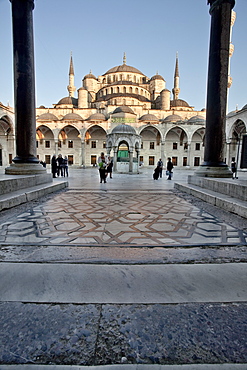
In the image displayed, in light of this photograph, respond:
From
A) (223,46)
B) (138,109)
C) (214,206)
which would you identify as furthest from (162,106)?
(214,206)

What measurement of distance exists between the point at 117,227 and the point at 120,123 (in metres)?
29.8

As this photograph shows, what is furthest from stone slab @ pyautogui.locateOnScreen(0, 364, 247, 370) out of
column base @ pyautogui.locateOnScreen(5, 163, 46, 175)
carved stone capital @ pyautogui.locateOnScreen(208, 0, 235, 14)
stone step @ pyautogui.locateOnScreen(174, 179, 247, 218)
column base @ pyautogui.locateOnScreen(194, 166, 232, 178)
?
carved stone capital @ pyautogui.locateOnScreen(208, 0, 235, 14)

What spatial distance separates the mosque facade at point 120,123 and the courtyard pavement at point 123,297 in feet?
76.7

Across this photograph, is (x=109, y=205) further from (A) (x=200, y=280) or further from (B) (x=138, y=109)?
(B) (x=138, y=109)

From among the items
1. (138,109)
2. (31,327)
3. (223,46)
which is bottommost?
(31,327)

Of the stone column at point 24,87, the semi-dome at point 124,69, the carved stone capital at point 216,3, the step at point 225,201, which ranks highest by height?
the semi-dome at point 124,69

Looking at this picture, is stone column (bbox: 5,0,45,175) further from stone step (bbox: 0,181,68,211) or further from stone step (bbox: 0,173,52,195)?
stone step (bbox: 0,181,68,211)

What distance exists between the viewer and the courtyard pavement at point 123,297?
3.13 feet

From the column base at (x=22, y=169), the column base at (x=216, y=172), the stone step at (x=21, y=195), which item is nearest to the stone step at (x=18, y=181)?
the stone step at (x=21, y=195)

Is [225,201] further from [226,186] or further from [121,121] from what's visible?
[121,121]

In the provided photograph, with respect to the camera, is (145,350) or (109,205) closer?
(145,350)

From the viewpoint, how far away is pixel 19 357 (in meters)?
0.92

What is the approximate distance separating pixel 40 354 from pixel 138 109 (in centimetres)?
3642

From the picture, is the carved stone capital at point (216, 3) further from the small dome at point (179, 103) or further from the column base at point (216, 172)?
the small dome at point (179, 103)
